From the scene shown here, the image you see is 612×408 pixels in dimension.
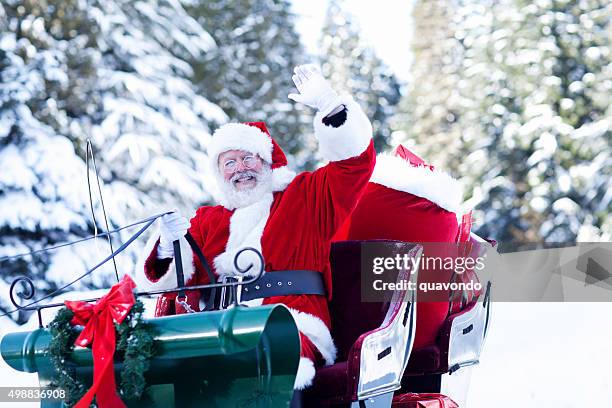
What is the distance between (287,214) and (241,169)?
357 millimetres

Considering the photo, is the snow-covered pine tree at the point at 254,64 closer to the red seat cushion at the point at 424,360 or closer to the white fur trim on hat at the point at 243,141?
the white fur trim on hat at the point at 243,141

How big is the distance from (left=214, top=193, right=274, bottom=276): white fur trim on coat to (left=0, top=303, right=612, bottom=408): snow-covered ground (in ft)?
7.47

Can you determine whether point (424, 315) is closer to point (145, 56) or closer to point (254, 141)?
point (254, 141)

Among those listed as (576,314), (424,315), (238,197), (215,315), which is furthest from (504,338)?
(215,315)

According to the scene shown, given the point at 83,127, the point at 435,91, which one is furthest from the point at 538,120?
the point at 83,127

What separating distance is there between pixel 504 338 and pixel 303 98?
18.9 ft

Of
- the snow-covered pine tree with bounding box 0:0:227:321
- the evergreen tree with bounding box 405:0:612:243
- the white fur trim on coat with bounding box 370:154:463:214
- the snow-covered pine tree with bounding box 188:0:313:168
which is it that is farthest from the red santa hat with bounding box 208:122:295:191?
the evergreen tree with bounding box 405:0:612:243

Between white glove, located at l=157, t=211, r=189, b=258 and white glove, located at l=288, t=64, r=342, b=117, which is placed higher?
white glove, located at l=288, t=64, r=342, b=117

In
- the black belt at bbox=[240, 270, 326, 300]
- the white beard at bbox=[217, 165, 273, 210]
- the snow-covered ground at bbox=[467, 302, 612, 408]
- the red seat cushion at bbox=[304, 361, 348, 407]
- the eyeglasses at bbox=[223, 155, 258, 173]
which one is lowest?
the snow-covered ground at bbox=[467, 302, 612, 408]

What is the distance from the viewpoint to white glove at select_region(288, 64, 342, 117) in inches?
165

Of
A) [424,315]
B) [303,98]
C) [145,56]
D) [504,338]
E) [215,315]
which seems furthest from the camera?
[145,56]

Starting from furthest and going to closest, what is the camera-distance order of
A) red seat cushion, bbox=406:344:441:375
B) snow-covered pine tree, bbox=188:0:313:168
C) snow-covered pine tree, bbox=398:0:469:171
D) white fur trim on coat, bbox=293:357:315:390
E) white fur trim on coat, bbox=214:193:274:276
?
snow-covered pine tree, bbox=398:0:469:171 → snow-covered pine tree, bbox=188:0:313:168 → red seat cushion, bbox=406:344:441:375 → white fur trim on coat, bbox=214:193:274:276 → white fur trim on coat, bbox=293:357:315:390

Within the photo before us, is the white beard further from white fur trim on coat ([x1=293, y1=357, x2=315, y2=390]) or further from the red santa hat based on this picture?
white fur trim on coat ([x1=293, y1=357, x2=315, y2=390])

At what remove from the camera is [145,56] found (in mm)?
A: 13805
